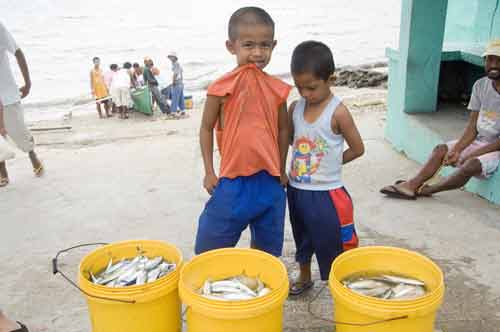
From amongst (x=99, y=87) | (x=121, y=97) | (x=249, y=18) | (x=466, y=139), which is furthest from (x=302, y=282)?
(x=99, y=87)

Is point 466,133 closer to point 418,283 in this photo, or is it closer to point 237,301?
point 418,283

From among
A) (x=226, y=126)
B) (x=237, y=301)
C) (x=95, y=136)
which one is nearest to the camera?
(x=237, y=301)

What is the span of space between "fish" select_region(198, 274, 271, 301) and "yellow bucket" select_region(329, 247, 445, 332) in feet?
1.14

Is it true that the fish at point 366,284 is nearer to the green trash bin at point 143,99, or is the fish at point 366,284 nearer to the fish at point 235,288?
the fish at point 235,288

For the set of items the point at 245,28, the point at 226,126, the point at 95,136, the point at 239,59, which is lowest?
the point at 95,136

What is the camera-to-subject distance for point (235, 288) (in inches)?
84.5

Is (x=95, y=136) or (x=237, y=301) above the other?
(x=237, y=301)

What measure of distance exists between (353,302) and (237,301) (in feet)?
1.58

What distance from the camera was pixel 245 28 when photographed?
2.34m

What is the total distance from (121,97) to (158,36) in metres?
41.0

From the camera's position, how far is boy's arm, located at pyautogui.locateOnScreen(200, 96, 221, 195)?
2504 mm

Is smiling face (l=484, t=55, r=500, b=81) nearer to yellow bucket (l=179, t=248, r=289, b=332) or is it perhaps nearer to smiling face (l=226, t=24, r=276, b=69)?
smiling face (l=226, t=24, r=276, b=69)

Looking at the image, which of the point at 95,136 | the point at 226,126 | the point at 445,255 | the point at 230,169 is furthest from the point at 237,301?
the point at 95,136

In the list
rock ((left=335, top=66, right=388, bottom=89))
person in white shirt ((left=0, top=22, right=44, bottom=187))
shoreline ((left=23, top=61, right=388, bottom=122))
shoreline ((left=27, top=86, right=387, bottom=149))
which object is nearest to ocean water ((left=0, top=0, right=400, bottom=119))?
shoreline ((left=23, top=61, right=388, bottom=122))
